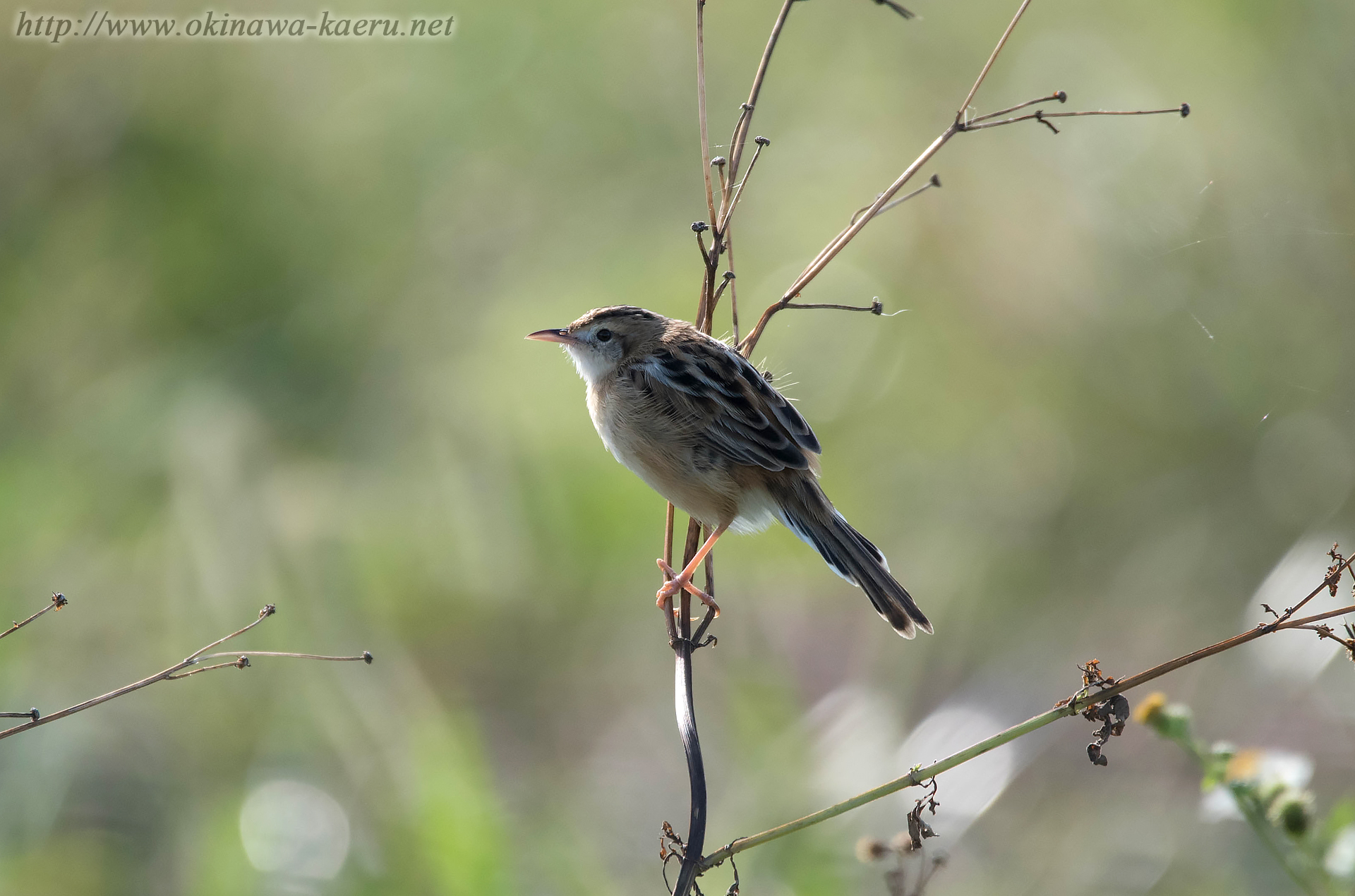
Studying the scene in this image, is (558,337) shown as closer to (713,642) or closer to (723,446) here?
(723,446)

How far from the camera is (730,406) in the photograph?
3.14m

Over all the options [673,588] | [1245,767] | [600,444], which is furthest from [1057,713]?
[600,444]

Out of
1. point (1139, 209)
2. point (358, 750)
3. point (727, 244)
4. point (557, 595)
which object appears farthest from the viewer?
point (557, 595)

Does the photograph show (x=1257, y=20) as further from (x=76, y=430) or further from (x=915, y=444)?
(x=76, y=430)

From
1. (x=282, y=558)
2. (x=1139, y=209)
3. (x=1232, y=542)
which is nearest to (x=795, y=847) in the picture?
(x=282, y=558)

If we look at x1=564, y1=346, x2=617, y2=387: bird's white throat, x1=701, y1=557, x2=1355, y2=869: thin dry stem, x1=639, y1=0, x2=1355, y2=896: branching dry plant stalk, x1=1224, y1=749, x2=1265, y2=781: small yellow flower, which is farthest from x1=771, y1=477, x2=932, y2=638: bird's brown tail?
x1=701, y1=557, x2=1355, y2=869: thin dry stem

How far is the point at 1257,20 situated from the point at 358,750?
548 cm

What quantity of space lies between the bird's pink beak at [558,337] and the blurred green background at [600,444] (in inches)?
61.2

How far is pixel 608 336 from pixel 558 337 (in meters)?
0.17

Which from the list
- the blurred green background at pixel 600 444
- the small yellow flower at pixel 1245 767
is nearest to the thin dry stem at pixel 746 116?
the small yellow flower at pixel 1245 767

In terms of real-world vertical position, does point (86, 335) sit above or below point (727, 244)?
above

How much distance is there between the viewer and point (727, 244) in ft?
7.31

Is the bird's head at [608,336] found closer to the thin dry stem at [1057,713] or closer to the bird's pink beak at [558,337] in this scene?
the bird's pink beak at [558,337]

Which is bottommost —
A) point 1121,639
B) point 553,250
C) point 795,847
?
point 795,847
